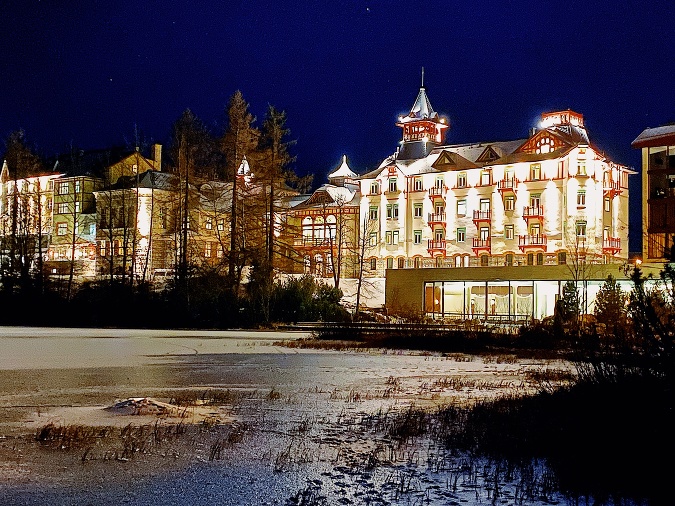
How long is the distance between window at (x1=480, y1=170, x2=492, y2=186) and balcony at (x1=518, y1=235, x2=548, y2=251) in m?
6.21

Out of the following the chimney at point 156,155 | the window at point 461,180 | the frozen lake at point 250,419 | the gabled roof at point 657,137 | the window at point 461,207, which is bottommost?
the frozen lake at point 250,419

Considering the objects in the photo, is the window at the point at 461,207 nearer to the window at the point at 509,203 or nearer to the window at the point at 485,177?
the window at the point at 485,177

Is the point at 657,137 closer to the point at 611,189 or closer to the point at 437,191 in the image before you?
the point at 611,189

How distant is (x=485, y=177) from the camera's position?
244 feet

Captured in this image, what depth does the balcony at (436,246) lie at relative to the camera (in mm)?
75419

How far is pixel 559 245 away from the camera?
68188 millimetres

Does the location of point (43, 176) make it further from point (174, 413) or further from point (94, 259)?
point (174, 413)

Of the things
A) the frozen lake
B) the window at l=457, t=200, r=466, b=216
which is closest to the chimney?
the window at l=457, t=200, r=466, b=216

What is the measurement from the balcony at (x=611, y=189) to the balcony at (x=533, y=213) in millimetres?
5321

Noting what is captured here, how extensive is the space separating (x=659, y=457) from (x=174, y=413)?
22.0 ft

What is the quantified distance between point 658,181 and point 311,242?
114ft

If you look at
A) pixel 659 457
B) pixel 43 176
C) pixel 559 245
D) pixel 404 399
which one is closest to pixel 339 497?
pixel 659 457

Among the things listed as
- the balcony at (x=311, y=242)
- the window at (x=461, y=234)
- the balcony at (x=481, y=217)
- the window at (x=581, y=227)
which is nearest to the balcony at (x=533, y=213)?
the window at (x=581, y=227)

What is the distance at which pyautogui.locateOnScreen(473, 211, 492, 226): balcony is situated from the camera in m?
73.2
